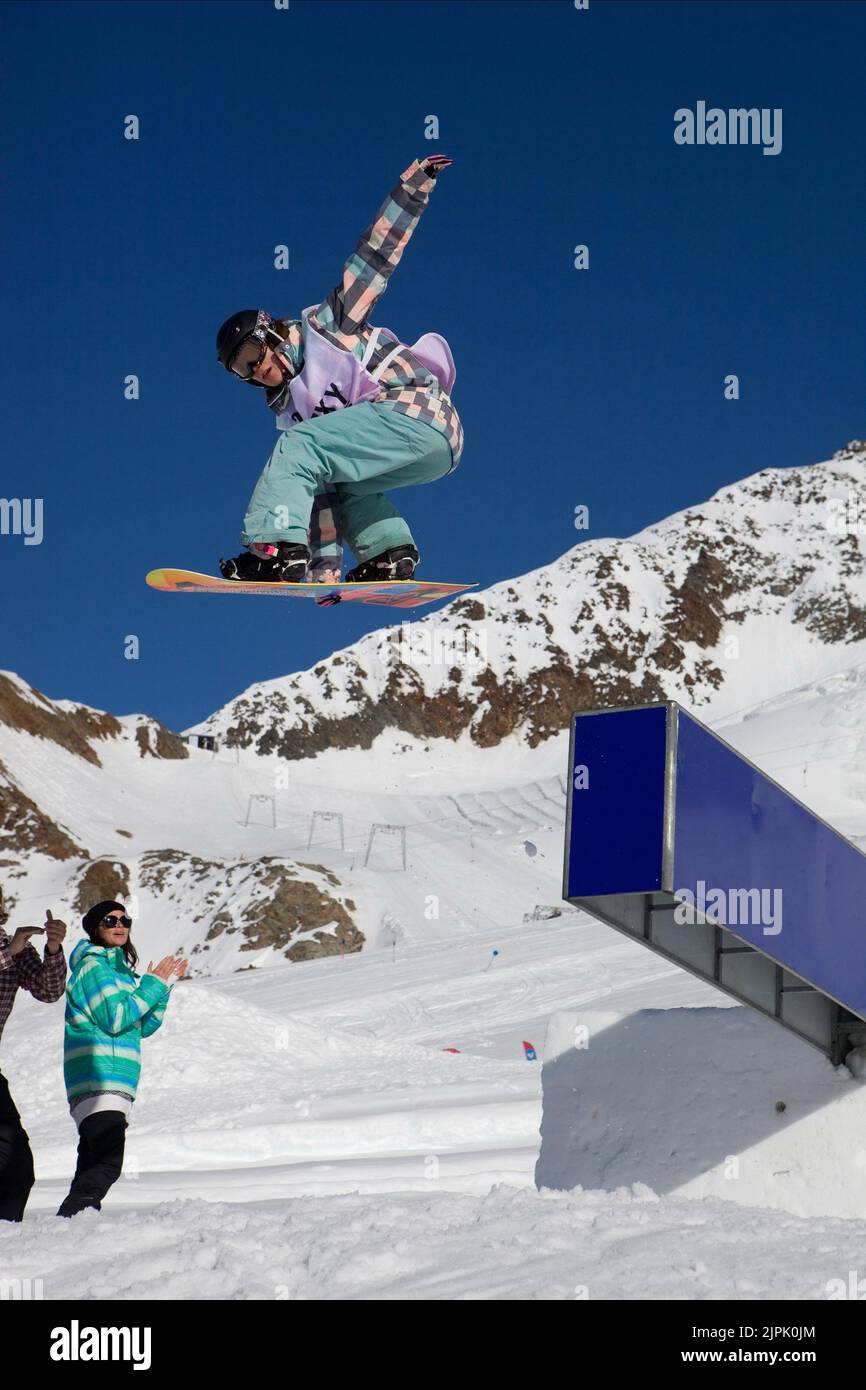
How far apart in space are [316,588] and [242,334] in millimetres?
993

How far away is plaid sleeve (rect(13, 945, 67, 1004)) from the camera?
5.86 m

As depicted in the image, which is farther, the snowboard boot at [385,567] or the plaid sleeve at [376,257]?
the snowboard boot at [385,567]

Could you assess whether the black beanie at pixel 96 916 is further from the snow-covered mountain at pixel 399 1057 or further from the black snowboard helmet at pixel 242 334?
the black snowboard helmet at pixel 242 334

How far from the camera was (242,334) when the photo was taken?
4668mm

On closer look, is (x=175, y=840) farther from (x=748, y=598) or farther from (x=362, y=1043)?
(x=748, y=598)

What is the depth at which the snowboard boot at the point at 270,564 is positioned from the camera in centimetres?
483

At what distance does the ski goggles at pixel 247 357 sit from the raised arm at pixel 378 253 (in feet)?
0.93

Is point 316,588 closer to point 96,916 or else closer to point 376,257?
point 376,257

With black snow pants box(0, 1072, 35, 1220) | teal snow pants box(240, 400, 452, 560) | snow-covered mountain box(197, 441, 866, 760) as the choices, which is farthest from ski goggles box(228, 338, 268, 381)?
snow-covered mountain box(197, 441, 866, 760)
